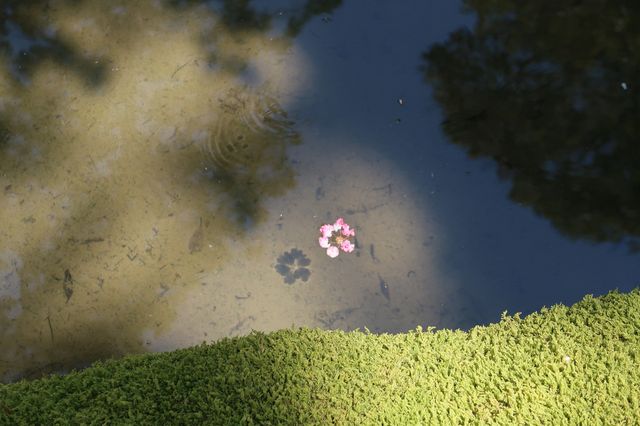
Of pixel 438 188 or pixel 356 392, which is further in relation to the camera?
pixel 438 188

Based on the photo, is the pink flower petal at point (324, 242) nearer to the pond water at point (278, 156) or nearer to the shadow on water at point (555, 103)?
the pond water at point (278, 156)

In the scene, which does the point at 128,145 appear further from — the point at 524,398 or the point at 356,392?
the point at 524,398

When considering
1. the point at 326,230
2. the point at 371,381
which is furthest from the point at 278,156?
the point at 371,381

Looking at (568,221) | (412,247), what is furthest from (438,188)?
(568,221)

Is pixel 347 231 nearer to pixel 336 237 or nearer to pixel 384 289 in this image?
pixel 336 237

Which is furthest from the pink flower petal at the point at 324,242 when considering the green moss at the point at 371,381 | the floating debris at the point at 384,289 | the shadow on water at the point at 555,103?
the shadow on water at the point at 555,103

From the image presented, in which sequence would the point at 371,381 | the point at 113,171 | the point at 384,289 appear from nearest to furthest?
1. the point at 371,381
2. the point at 384,289
3. the point at 113,171
